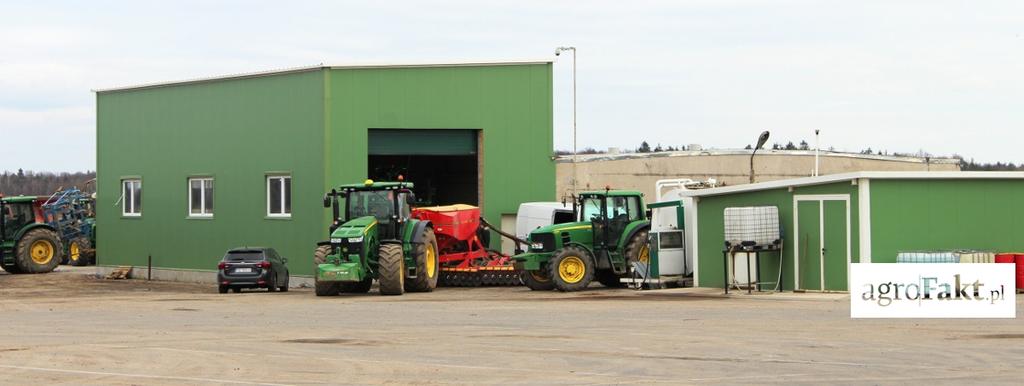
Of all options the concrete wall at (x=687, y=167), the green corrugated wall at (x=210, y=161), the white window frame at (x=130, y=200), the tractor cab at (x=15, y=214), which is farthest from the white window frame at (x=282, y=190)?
the concrete wall at (x=687, y=167)

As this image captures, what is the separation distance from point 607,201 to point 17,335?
16.6 m

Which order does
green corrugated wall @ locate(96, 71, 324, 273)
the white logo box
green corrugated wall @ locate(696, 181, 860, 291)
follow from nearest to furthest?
the white logo box < green corrugated wall @ locate(696, 181, 860, 291) < green corrugated wall @ locate(96, 71, 324, 273)

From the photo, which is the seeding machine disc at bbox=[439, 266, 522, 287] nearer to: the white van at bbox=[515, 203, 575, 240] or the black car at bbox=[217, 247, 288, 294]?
the white van at bbox=[515, 203, 575, 240]

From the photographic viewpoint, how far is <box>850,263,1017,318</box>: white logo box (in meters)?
24.6

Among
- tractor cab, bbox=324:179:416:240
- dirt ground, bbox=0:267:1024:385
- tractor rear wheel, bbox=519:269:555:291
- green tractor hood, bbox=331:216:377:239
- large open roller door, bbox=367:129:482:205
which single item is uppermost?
large open roller door, bbox=367:129:482:205

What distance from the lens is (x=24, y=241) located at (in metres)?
50.9

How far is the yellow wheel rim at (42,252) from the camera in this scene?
51.3 metres

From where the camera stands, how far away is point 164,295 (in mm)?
36156

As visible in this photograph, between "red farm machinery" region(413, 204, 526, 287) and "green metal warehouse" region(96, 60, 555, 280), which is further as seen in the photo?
"green metal warehouse" region(96, 60, 555, 280)

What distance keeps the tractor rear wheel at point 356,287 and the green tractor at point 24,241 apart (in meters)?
20.3

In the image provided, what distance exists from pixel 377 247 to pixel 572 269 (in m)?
4.53

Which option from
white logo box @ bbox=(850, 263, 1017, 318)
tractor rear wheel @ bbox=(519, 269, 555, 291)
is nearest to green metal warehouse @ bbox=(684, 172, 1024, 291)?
white logo box @ bbox=(850, 263, 1017, 318)

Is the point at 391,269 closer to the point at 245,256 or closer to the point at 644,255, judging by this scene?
the point at 245,256

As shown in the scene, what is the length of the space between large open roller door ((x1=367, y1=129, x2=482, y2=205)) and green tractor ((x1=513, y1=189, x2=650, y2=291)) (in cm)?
640
